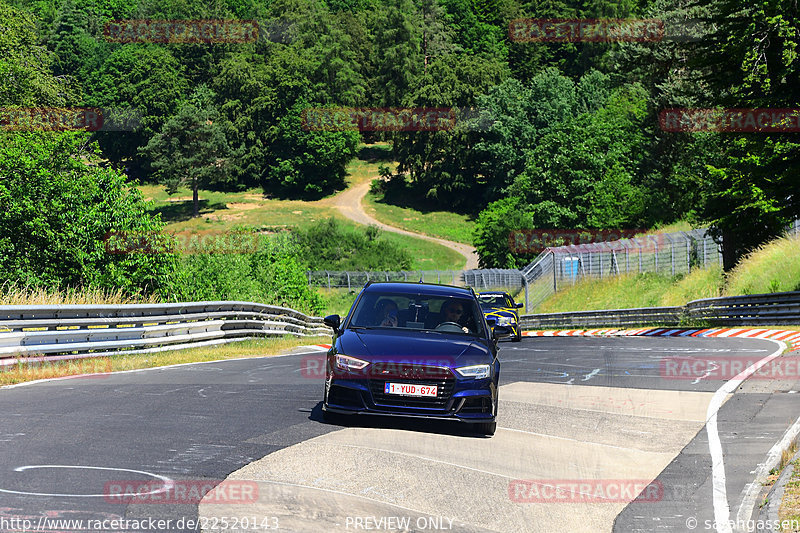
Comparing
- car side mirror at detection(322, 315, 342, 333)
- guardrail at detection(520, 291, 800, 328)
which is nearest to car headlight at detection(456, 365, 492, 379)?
car side mirror at detection(322, 315, 342, 333)

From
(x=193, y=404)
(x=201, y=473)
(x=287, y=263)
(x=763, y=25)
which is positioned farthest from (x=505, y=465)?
(x=287, y=263)

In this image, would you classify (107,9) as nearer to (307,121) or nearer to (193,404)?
(307,121)

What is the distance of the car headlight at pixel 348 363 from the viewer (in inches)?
381

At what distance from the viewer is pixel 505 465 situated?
8602 mm

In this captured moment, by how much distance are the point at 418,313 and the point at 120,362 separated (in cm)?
814

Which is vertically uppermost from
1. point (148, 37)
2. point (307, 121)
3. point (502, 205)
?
point (148, 37)

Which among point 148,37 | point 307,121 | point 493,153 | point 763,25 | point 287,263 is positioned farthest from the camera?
point 148,37

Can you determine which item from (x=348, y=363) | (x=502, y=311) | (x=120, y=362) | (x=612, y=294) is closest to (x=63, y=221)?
(x=120, y=362)

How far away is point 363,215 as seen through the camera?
11175 centimetres

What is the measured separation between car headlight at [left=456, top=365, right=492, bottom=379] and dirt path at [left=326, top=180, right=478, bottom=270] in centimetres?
8153

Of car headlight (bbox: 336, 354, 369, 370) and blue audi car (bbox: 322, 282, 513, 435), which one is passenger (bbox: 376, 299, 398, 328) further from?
car headlight (bbox: 336, 354, 369, 370)

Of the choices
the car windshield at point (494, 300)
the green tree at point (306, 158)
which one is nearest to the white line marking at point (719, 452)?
the car windshield at point (494, 300)

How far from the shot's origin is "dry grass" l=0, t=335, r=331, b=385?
14.3 metres

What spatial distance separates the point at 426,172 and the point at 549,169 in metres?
40.9
